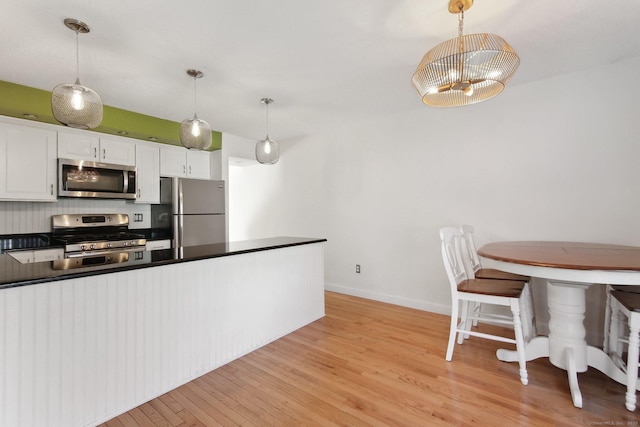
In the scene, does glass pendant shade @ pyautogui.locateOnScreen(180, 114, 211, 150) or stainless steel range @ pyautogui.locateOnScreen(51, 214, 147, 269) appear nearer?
glass pendant shade @ pyautogui.locateOnScreen(180, 114, 211, 150)

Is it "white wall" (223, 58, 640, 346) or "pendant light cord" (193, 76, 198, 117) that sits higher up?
"pendant light cord" (193, 76, 198, 117)

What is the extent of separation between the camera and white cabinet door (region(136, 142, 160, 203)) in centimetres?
365

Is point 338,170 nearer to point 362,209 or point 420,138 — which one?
point 362,209

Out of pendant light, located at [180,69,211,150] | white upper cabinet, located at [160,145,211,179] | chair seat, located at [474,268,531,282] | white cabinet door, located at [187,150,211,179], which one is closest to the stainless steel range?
white upper cabinet, located at [160,145,211,179]

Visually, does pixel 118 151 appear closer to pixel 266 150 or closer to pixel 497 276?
pixel 266 150

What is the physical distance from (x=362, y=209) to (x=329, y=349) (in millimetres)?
1934

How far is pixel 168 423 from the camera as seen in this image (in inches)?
62.2

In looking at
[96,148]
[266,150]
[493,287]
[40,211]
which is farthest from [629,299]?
[40,211]

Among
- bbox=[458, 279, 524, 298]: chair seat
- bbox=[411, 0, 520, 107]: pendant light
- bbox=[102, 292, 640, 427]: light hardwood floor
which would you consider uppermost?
bbox=[411, 0, 520, 107]: pendant light

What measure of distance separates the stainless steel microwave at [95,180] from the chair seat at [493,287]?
3645 mm

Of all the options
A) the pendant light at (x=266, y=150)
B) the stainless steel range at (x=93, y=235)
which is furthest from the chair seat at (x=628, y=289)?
the stainless steel range at (x=93, y=235)

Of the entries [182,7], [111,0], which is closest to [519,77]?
[182,7]

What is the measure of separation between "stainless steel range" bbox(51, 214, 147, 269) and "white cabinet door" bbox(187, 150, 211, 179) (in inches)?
39.2

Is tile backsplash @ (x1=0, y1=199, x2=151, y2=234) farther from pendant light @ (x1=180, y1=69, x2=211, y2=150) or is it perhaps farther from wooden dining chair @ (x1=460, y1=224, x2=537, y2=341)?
wooden dining chair @ (x1=460, y1=224, x2=537, y2=341)
